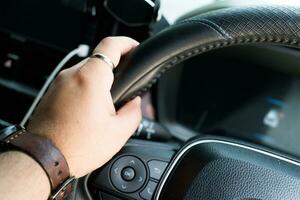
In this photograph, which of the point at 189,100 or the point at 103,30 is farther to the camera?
the point at 189,100

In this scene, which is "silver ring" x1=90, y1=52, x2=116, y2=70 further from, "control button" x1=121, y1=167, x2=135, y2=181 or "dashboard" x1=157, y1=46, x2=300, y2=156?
"dashboard" x1=157, y1=46, x2=300, y2=156

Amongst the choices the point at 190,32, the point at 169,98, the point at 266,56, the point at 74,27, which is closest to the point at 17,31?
the point at 74,27

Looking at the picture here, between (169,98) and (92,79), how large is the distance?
0.58 metres

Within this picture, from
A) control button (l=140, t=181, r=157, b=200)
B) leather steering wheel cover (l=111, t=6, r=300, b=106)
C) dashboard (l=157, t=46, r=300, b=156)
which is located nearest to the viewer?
leather steering wheel cover (l=111, t=6, r=300, b=106)

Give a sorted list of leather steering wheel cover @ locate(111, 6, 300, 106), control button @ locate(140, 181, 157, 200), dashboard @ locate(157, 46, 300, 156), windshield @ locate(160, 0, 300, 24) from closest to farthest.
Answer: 1. leather steering wheel cover @ locate(111, 6, 300, 106)
2. control button @ locate(140, 181, 157, 200)
3. windshield @ locate(160, 0, 300, 24)
4. dashboard @ locate(157, 46, 300, 156)

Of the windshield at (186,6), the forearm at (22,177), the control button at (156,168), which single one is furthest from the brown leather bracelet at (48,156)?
the windshield at (186,6)

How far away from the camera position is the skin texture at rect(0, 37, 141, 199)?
1.58 ft

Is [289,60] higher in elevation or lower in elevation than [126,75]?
lower

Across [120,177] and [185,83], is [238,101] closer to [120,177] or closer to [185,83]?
[185,83]

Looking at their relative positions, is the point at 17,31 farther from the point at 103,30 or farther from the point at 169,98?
the point at 169,98

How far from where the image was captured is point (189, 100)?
110 cm

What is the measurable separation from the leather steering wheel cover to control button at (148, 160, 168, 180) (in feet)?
0.44

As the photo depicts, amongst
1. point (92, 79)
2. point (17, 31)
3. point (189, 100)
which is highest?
point (92, 79)

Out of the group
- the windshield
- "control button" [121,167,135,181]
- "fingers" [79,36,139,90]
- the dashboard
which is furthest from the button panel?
the dashboard
